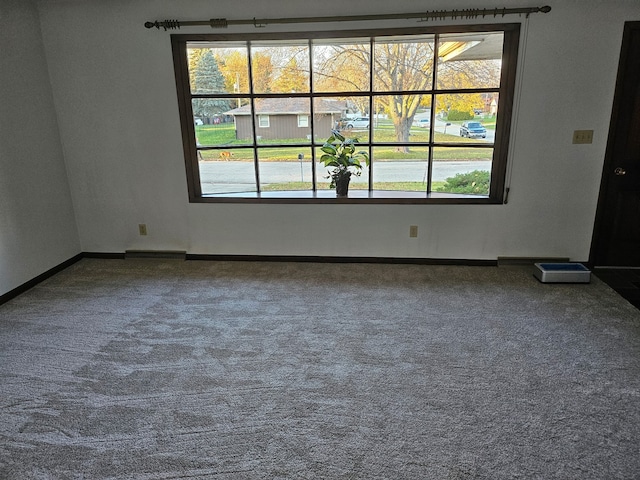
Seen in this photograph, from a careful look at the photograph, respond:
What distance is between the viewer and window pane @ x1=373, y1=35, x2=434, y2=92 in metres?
3.38

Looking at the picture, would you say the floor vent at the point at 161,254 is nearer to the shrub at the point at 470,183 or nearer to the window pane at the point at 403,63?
the window pane at the point at 403,63

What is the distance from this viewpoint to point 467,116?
346cm

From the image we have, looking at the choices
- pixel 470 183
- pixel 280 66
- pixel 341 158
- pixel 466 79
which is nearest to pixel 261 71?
pixel 280 66

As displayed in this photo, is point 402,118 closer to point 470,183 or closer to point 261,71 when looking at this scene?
point 470,183

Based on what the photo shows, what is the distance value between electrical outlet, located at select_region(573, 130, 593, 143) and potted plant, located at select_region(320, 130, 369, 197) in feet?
5.47

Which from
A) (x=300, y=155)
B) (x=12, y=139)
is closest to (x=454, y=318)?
(x=300, y=155)

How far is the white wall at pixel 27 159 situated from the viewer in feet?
10.5

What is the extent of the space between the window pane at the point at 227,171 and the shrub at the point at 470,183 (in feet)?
5.79

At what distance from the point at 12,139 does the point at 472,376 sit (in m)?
3.70

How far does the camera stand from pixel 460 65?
3.37 metres

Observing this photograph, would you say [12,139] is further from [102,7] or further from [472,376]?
[472,376]

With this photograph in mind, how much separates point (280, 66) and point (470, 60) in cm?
155

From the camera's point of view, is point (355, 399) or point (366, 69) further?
point (366, 69)

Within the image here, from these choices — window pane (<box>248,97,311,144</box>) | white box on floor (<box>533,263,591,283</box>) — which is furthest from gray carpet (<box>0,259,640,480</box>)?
window pane (<box>248,97,311,144</box>)
